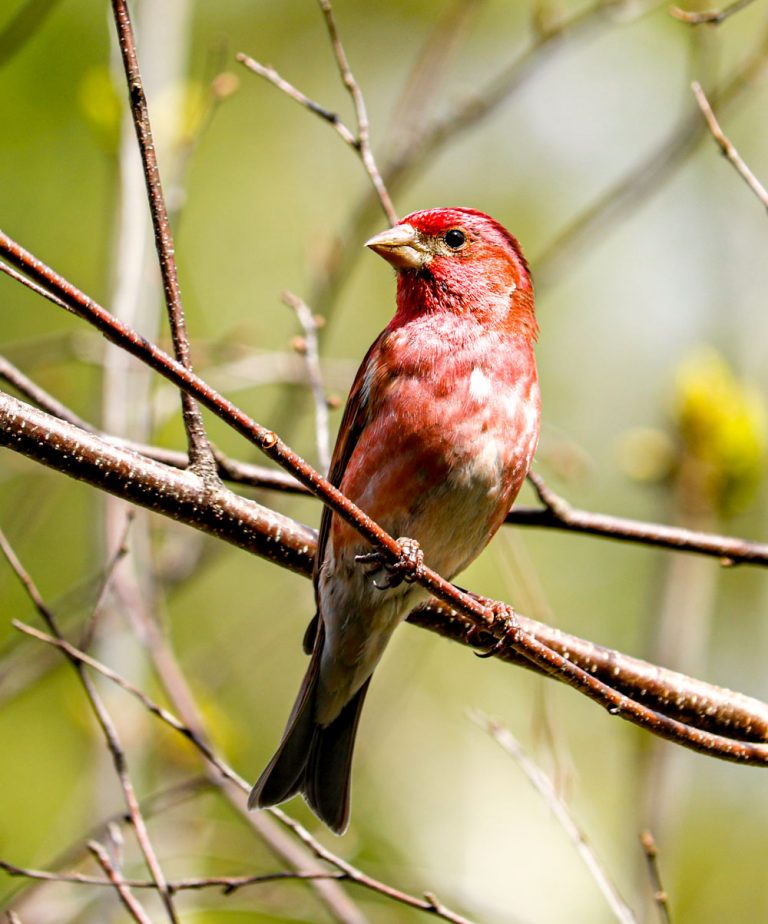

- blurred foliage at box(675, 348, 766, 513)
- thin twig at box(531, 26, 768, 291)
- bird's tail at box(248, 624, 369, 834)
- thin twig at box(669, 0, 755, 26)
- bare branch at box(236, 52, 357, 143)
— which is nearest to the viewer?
thin twig at box(669, 0, 755, 26)

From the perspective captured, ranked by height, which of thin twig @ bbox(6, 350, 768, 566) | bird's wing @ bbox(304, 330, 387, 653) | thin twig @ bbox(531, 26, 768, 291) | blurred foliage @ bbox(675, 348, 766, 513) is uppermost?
thin twig @ bbox(531, 26, 768, 291)

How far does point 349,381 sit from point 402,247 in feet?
3.84

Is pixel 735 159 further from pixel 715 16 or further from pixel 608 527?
pixel 608 527

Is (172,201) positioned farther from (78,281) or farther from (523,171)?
(523,171)

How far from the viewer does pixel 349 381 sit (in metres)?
6.02

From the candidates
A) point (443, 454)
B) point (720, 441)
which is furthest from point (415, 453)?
point (720, 441)

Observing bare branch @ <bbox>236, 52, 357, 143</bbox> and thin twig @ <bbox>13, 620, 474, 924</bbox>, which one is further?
bare branch @ <bbox>236, 52, 357, 143</bbox>

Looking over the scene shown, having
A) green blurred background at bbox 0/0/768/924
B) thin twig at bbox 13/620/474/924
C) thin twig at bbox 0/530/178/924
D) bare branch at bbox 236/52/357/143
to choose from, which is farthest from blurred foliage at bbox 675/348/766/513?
thin twig at bbox 0/530/178/924

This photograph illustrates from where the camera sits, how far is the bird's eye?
5.12m

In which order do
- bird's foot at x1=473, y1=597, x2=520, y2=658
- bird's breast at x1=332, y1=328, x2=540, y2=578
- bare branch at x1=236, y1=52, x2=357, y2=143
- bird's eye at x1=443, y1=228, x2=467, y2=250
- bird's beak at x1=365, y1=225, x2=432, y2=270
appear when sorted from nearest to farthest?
1. bird's foot at x1=473, y1=597, x2=520, y2=658
2. bird's breast at x1=332, y1=328, x2=540, y2=578
3. bare branch at x1=236, y1=52, x2=357, y2=143
4. bird's beak at x1=365, y1=225, x2=432, y2=270
5. bird's eye at x1=443, y1=228, x2=467, y2=250

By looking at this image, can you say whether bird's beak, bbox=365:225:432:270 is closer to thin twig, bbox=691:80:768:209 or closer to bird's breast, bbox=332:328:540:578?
bird's breast, bbox=332:328:540:578

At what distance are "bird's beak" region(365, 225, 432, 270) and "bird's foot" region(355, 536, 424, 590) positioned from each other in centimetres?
126

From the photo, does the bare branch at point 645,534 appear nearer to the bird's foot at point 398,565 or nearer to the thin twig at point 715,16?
the bird's foot at point 398,565

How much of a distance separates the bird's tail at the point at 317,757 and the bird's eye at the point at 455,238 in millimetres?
1635
